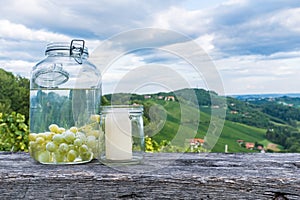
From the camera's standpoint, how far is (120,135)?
3.17 feet

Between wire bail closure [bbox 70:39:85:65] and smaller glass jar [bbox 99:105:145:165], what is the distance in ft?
0.64

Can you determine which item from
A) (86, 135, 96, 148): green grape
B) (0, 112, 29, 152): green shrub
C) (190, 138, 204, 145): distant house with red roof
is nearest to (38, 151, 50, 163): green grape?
(86, 135, 96, 148): green grape

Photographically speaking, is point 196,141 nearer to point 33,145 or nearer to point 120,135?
point 120,135

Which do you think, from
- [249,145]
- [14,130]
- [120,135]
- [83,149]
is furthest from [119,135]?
[14,130]

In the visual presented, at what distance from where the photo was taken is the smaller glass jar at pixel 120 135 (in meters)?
0.96

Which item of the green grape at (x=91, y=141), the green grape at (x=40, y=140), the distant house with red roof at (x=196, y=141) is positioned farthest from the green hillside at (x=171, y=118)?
the green grape at (x=40, y=140)

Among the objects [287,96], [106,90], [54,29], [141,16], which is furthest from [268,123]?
[54,29]

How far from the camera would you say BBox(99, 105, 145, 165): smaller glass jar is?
3.16 ft

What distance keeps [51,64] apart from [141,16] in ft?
2.19

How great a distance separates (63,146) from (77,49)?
1.03ft

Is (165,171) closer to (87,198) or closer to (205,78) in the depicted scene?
(87,198)

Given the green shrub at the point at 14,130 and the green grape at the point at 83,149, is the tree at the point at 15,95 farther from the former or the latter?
the green grape at the point at 83,149

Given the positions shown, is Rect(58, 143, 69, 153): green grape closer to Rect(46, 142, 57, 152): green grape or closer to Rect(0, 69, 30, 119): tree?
Rect(46, 142, 57, 152): green grape

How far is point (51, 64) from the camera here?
105 cm
